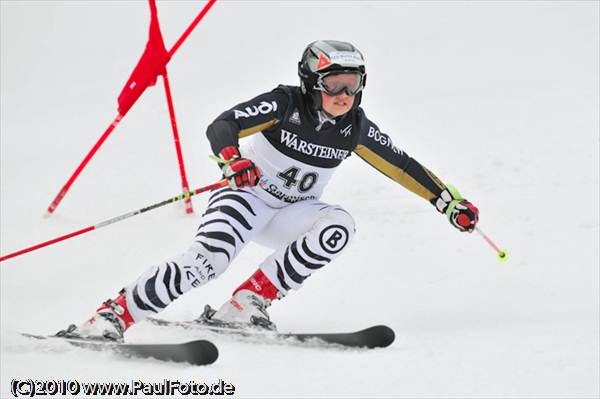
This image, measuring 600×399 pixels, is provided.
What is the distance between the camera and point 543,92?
29.1 ft

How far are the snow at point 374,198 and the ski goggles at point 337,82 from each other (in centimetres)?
117

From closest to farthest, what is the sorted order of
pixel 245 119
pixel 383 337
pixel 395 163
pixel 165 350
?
pixel 165 350
pixel 383 337
pixel 245 119
pixel 395 163

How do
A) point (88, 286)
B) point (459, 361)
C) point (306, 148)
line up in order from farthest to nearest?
point (88, 286) → point (306, 148) → point (459, 361)

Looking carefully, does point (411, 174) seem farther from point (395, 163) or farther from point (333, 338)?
point (333, 338)

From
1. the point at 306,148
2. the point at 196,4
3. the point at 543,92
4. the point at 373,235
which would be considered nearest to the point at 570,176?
the point at 373,235

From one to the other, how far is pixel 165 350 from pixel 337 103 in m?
1.39

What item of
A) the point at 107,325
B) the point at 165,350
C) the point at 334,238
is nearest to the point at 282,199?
the point at 334,238

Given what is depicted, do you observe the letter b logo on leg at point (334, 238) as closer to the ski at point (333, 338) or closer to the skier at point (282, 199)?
the skier at point (282, 199)

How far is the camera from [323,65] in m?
3.77

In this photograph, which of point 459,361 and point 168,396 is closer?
point 168,396

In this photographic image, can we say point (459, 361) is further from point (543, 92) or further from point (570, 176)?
point (543, 92)

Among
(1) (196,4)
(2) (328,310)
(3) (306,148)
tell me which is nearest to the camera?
(3) (306,148)

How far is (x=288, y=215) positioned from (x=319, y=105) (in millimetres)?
552

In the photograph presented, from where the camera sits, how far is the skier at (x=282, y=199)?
11.9ft
